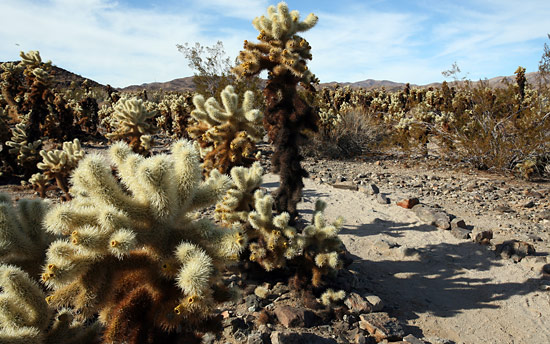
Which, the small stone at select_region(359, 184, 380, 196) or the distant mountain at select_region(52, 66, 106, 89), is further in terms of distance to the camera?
the distant mountain at select_region(52, 66, 106, 89)

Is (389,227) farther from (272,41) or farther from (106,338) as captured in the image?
(106,338)

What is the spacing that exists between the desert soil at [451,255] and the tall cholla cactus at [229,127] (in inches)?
100

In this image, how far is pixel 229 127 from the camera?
17.9ft

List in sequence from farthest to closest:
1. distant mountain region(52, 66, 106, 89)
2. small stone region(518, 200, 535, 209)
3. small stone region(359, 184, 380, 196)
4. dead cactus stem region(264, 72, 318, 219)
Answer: distant mountain region(52, 66, 106, 89) < small stone region(359, 184, 380, 196) < small stone region(518, 200, 535, 209) < dead cactus stem region(264, 72, 318, 219)

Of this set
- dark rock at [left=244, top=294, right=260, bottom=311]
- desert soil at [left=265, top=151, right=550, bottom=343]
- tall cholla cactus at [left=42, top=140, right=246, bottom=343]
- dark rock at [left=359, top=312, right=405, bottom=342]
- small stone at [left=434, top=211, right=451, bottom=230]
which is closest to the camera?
tall cholla cactus at [left=42, top=140, right=246, bottom=343]

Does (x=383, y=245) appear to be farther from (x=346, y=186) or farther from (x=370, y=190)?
(x=346, y=186)

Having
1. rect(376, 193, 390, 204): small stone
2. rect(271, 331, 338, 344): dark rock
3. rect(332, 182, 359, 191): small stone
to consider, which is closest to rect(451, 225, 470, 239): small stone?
rect(376, 193, 390, 204): small stone

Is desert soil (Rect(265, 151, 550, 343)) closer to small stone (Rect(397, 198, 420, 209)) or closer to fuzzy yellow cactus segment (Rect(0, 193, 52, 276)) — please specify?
small stone (Rect(397, 198, 420, 209))

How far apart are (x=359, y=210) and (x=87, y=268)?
6497 millimetres

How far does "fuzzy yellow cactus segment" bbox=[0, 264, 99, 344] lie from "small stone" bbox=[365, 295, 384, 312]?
10.9 ft

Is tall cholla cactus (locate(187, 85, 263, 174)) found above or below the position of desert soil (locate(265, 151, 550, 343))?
above

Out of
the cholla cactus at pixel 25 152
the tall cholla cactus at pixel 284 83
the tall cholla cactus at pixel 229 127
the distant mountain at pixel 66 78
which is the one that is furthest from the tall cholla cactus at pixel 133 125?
the distant mountain at pixel 66 78

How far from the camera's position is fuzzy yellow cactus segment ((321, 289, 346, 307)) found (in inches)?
160

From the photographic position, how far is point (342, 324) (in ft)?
12.9
